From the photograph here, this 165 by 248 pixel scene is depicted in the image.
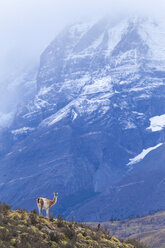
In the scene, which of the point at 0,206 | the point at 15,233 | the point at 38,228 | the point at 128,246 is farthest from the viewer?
Answer: the point at 128,246

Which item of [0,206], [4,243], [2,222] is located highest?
[0,206]

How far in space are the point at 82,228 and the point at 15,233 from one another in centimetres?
876

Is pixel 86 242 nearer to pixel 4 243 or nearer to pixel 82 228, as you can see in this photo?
pixel 82 228

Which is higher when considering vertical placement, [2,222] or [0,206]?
[0,206]

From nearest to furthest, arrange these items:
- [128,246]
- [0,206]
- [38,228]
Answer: [38,228] < [0,206] < [128,246]

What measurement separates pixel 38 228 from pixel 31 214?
1.93 metres

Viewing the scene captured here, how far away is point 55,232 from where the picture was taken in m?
35.3

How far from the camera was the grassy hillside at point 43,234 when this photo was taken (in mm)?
31317

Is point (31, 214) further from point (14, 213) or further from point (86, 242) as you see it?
point (86, 242)

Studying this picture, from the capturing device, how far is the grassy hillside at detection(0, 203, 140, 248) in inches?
1233

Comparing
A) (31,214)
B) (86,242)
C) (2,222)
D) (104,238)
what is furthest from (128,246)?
(2,222)

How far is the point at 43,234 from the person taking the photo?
3403 centimetres

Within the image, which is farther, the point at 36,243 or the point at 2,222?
the point at 2,222

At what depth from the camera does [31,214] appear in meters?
36.7
